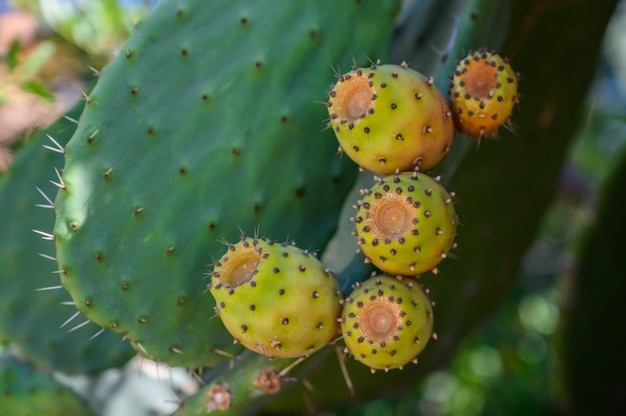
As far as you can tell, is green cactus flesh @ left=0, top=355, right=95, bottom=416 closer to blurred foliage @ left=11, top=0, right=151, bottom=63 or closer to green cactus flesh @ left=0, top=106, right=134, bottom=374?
green cactus flesh @ left=0, top=106, right=134, bottom=374

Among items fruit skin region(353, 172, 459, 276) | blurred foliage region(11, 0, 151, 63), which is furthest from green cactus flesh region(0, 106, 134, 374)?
blurred foliage region(11, 0, 151, 63)

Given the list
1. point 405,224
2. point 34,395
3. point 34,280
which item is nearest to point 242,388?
point 405,224

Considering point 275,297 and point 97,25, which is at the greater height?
point 97,25

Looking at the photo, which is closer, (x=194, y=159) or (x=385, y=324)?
(x=385, y=324)

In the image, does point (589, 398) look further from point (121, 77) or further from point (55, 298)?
point (121, 77)

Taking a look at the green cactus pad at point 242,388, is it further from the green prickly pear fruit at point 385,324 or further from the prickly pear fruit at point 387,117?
the prickly pear fruit at point 387,117

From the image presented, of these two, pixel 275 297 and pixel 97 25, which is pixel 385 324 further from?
pixel 97 25
